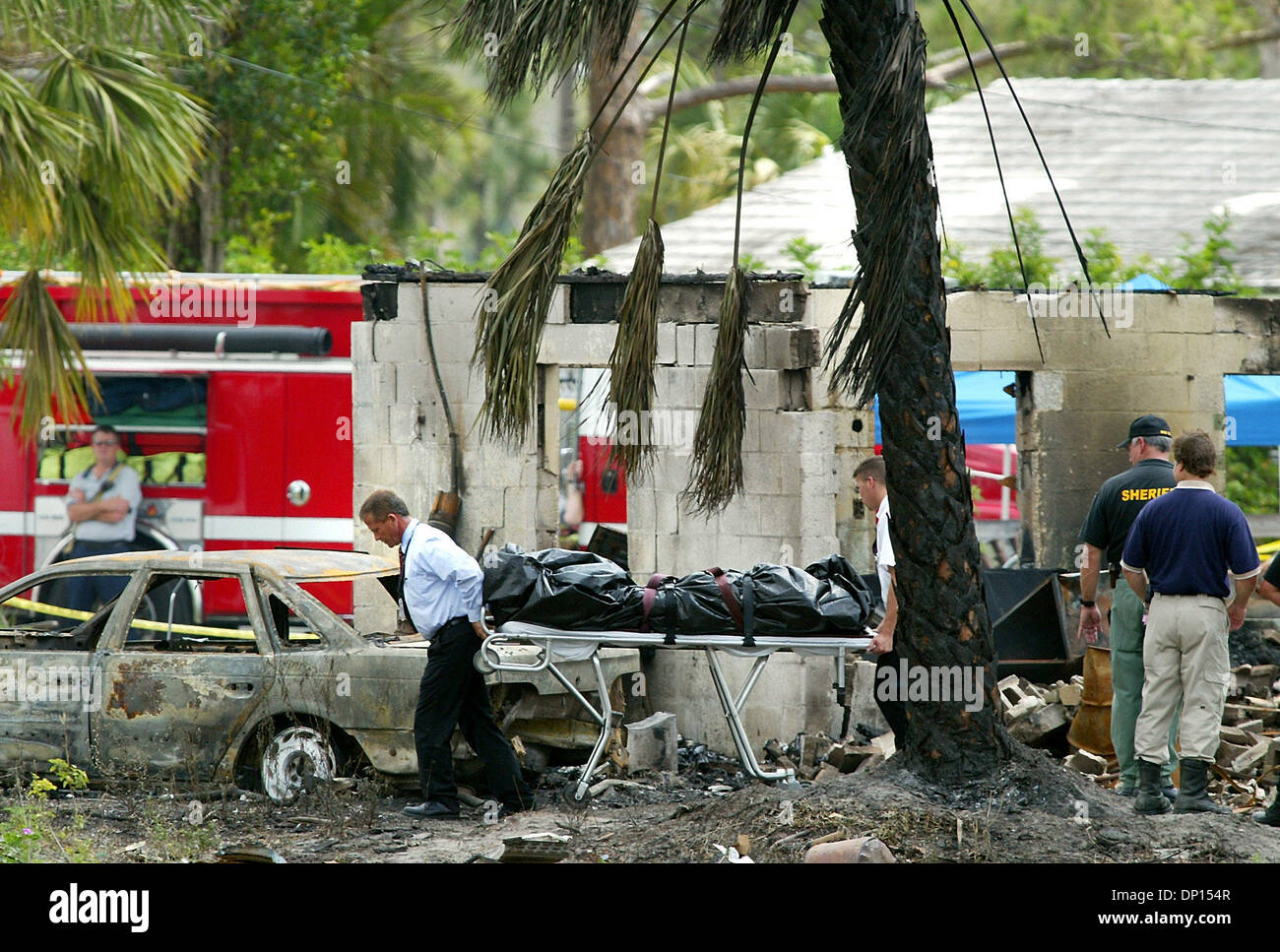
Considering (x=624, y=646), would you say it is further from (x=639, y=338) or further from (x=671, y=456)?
(x=671, y=456)

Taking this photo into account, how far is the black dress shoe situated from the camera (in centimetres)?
743

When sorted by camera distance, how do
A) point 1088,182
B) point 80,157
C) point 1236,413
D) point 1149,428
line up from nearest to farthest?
point 1149,428
point 80,157
point 1236,413
point 1088,182

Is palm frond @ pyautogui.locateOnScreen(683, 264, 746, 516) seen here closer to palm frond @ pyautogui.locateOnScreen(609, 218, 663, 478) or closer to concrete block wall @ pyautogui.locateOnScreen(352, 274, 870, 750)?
palm frond @ pyautogui.locateOnScreen(609, 218, 663, 478)

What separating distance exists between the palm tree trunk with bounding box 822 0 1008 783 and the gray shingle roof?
7432 mm

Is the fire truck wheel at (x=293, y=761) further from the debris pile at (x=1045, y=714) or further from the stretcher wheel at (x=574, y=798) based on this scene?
the debris pile at (x=1045, y=714)

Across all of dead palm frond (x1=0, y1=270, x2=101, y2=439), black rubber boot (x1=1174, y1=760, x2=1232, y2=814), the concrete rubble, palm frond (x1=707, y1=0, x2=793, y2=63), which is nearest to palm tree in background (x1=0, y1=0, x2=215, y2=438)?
dead palm frond (x1=0, y1=270, x2=101, y2=439)

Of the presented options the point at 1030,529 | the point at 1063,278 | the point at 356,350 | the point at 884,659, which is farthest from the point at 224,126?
the point at 884,659

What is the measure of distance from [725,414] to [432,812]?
8.70 ft

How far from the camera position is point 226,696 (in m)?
7.59

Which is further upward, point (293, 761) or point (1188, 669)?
point (1188, 669)

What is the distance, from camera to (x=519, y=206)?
50.9m

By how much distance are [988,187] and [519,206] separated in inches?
1379

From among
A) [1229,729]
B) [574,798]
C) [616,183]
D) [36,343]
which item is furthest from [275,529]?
[616,183]

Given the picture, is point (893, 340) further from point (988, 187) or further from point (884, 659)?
point (988, 187)
